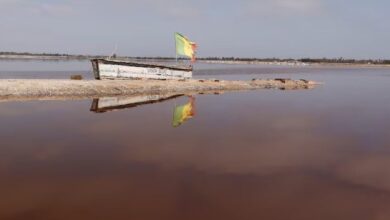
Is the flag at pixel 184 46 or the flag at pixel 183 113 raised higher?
the flag at pixel 184 46

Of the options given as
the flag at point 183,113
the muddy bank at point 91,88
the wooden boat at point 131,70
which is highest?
the wooden boat at point 131,70

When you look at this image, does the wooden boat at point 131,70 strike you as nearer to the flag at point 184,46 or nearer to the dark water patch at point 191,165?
the flag at point 184,46

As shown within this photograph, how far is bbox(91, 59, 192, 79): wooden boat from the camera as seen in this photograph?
3509 cm

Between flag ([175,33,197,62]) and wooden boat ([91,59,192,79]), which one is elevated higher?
flag ([175,33,197,62])

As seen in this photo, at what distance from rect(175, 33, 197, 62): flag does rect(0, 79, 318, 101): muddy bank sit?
2712 millimetres

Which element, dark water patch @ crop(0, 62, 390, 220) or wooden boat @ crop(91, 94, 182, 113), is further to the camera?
wooden boat @ crop(91, 94, 182, 113)

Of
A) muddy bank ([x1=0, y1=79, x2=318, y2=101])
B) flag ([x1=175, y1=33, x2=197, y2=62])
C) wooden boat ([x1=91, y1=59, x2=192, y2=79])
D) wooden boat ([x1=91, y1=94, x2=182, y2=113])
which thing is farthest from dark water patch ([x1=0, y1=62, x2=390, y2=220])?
flag ([x1=175, y1=33, x2=197, y2=62])

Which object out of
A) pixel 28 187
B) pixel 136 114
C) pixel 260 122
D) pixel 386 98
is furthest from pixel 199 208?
pixel 386 98

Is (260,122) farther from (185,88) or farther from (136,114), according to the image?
(185,88)

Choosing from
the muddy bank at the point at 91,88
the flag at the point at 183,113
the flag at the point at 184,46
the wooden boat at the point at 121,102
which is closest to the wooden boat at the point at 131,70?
the muddy bank at the point at 91,88

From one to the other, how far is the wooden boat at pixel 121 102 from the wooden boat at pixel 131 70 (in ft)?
16.3

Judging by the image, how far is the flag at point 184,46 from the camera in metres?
39.0

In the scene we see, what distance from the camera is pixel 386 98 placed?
35406 millimetres

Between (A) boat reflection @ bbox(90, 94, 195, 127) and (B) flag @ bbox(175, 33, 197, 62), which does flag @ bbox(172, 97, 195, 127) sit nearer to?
(A) boat reflection @ bbox(90, 94, 195, 127)
